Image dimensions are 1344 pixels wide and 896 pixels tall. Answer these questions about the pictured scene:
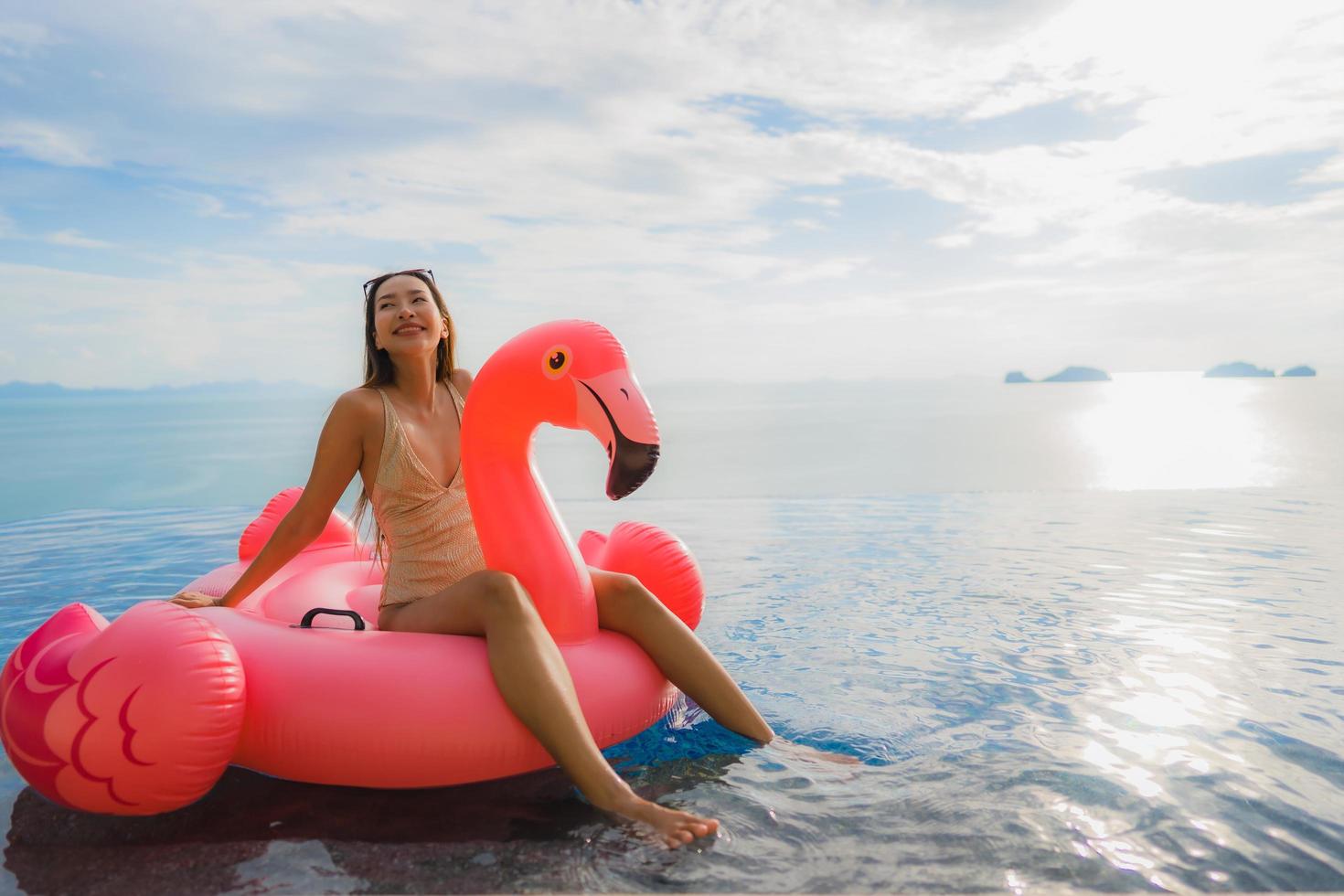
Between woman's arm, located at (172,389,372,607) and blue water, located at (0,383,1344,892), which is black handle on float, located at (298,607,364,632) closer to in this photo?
woman's arm, located at (172,389,372,607)

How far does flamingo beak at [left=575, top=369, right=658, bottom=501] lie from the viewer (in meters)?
2.04

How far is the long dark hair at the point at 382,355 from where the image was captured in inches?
91.0

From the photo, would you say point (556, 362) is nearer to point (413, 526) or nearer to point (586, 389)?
point (586, 389)

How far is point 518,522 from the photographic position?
215 cm

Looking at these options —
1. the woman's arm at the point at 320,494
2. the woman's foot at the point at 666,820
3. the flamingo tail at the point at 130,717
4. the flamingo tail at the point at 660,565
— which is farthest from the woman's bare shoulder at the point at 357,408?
the woman's foot at the point at 666,820

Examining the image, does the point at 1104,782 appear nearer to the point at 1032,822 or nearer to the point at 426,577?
the point at 1032,822

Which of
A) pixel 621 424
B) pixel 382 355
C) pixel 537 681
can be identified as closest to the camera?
pixel 537 681

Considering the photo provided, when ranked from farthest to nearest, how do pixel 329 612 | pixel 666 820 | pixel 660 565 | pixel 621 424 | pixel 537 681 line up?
pixel 660 565 < pixel 329 612 < pixel 621 424 < pixel 537 681 < pixel 666 820

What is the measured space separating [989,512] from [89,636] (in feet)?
14.8

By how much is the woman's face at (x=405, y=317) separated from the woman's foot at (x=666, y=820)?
1.08 metres

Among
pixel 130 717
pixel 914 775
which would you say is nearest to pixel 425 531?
pixel 130 717

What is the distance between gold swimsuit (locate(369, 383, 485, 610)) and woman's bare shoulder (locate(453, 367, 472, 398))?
236mm

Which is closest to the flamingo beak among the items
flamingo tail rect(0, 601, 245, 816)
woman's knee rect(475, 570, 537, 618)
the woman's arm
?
woman's knee rect(475, 570, 537, 618)

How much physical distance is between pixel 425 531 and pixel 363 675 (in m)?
0.39
